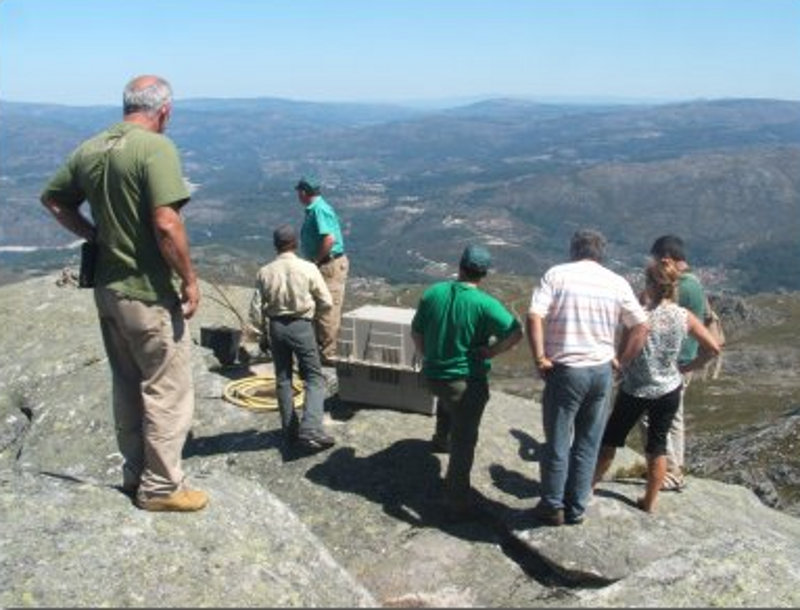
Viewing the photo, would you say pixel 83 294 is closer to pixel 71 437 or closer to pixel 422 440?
pixel 71 437

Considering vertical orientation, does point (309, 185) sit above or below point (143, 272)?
above

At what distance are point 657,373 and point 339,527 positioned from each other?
4.64 meters

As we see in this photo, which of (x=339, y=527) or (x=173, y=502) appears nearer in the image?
(x=173, y=502)

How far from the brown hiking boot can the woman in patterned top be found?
5.37 meters

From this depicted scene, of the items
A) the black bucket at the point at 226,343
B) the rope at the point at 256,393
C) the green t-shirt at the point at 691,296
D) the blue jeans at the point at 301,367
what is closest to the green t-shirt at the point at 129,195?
the blue jeans at the point at 301,367

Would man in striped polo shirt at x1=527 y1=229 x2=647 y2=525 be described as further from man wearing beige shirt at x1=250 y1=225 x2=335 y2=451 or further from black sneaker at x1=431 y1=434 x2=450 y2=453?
man wearing beige shirt at x1=250 y1=225 x2=335 y2=451

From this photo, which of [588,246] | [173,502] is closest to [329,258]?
[588,246]

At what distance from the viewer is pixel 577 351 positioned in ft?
33.0

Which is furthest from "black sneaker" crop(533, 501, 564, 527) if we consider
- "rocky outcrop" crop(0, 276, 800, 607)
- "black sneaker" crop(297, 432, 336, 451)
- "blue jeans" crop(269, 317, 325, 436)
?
"blue jeans" crop(269, 317, 325, 436)

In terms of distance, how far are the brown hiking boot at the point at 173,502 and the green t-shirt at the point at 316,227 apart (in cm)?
715

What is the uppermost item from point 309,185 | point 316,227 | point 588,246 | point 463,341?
point 309,185

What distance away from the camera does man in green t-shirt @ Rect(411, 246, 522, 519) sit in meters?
10.7

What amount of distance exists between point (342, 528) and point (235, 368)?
22.9ft

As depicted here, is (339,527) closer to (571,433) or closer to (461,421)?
(461,421)
